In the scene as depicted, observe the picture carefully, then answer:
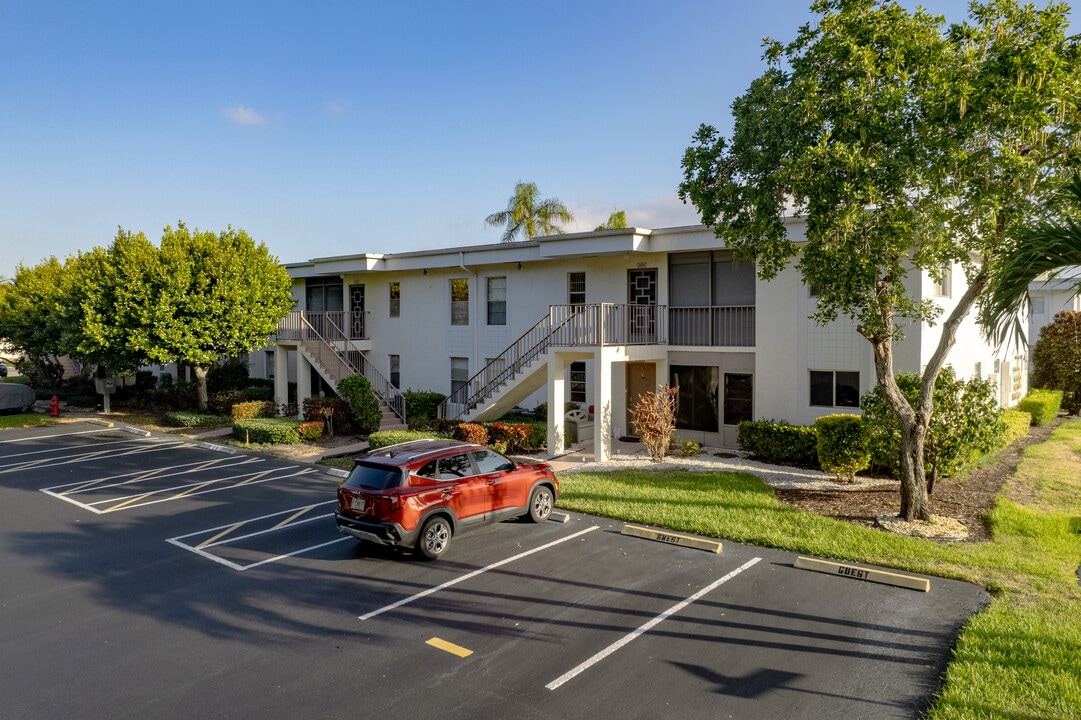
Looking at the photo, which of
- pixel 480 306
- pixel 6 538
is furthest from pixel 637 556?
pixel 480 306

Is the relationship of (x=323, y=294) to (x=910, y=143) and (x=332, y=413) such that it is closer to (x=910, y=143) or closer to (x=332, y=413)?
(x=332, y=413)

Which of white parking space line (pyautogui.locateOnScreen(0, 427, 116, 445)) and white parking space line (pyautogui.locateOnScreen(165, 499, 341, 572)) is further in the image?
white parking space line (pyautogui.locateOnScreen(0, 427, 116, 445))

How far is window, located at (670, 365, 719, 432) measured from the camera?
1972cm

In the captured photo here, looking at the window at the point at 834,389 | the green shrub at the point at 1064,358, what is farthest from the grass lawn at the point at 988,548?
the green shrub at the point at 1064,358

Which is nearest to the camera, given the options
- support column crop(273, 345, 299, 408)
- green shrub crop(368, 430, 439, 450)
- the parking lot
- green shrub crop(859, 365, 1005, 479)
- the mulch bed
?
the parking lot

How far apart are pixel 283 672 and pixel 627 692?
359 cm

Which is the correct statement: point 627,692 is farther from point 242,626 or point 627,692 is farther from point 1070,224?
point 1070,224

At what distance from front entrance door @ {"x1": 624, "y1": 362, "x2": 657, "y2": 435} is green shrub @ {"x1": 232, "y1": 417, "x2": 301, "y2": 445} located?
10.6 metres

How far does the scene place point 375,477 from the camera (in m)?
10.7

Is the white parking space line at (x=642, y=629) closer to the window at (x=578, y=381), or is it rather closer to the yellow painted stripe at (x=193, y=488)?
the yellow painted stripe at (x=193, y=488)

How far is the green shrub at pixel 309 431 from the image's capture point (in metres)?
21.9

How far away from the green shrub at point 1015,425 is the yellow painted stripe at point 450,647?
17468 mm

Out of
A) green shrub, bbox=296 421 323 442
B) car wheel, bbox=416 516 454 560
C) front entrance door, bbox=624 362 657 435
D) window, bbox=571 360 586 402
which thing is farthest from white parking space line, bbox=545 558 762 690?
green shrub, bbox=296 421 323 442

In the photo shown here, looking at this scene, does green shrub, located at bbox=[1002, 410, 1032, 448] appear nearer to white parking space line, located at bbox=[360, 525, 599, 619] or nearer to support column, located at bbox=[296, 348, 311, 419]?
Answer: white parking space line, located at bbox=[360, 525, 599, 619]
